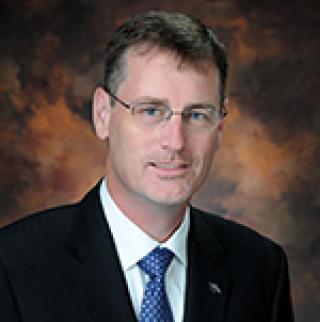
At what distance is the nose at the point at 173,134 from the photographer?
3.44 metres

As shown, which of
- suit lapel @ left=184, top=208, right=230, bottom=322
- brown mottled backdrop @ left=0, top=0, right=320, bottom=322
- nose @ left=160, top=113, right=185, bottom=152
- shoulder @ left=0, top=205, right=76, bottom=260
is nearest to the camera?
nose @ left=160, top=113, right=185, bottom=152

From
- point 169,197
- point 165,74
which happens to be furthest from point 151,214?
point 165,74

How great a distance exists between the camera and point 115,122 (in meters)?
3.59

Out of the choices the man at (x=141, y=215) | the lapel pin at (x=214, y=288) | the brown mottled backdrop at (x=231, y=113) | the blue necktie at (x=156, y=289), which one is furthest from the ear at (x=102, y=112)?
the brown mottled backdrop at (x=231, y=113)

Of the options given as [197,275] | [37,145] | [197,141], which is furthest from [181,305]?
[37,145]

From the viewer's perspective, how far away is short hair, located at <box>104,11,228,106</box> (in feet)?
11.5

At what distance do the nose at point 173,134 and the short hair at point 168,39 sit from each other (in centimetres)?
21

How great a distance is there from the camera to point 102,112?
3.70m

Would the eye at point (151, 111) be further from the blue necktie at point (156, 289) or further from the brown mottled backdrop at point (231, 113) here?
the brown mottled backdrop at point (231, 113)

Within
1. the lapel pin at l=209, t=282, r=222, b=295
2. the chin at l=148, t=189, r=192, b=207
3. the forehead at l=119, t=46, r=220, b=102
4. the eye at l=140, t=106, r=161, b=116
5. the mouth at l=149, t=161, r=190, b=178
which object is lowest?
the lapel pin at l=209, t=282, r=222, b=295

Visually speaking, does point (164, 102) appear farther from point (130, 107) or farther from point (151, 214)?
point (151, 214)

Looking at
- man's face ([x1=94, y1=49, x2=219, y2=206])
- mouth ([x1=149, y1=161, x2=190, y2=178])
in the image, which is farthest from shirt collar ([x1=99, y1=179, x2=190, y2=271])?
mouth ([x1=149, y1=161, x2=190, y2=178])

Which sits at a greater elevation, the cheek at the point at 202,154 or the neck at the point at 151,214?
the cheek at the point at 202,154

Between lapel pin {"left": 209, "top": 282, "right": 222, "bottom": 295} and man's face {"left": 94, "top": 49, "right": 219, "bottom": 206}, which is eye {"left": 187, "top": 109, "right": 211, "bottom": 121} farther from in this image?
lapel pin {"left": 209, "top": 282, "right": 222, "bottom": 295}
